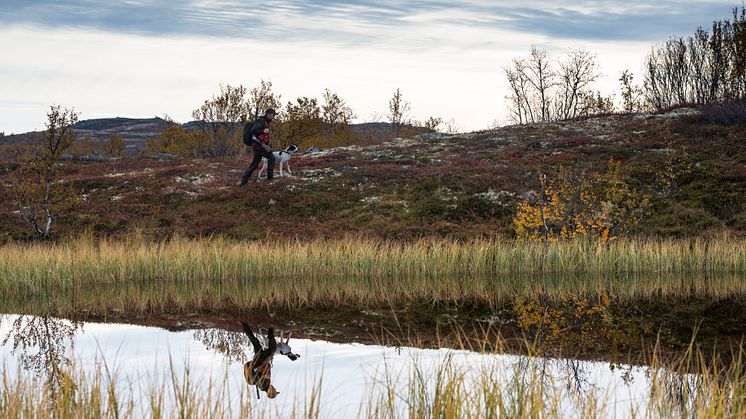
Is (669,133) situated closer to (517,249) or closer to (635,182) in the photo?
(635,182)

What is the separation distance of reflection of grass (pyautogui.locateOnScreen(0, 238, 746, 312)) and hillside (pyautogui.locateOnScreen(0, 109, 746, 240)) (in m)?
4.21

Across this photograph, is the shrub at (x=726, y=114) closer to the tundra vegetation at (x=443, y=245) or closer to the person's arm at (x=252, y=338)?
the tundra vegetation at (x=443, y=245)

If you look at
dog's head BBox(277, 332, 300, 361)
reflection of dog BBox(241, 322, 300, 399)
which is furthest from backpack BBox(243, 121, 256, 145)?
dog's head BBox(277, 332, 300, 361)

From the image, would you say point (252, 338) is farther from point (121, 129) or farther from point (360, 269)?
point (121, 129)

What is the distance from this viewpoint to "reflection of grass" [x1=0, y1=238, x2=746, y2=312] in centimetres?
1894

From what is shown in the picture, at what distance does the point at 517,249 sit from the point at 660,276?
3722mm

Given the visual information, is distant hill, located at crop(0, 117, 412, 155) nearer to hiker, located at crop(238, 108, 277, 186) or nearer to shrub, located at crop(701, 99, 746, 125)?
shrub, located at crop(701, 99, 746, 125)

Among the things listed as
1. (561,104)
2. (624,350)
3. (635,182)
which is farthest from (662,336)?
(561,104)

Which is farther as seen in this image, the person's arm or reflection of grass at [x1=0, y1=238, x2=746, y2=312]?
reflection of grass at [x1=0, y1=238, x2=746, y2=312]

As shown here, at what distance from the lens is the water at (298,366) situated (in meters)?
7.82

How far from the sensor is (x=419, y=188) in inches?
1383

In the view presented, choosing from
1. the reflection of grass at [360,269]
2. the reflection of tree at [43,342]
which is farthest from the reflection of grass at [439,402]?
the reflection of grass at [360,269]

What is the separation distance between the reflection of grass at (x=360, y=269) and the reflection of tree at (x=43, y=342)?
3.92 m

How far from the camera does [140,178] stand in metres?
40.7
